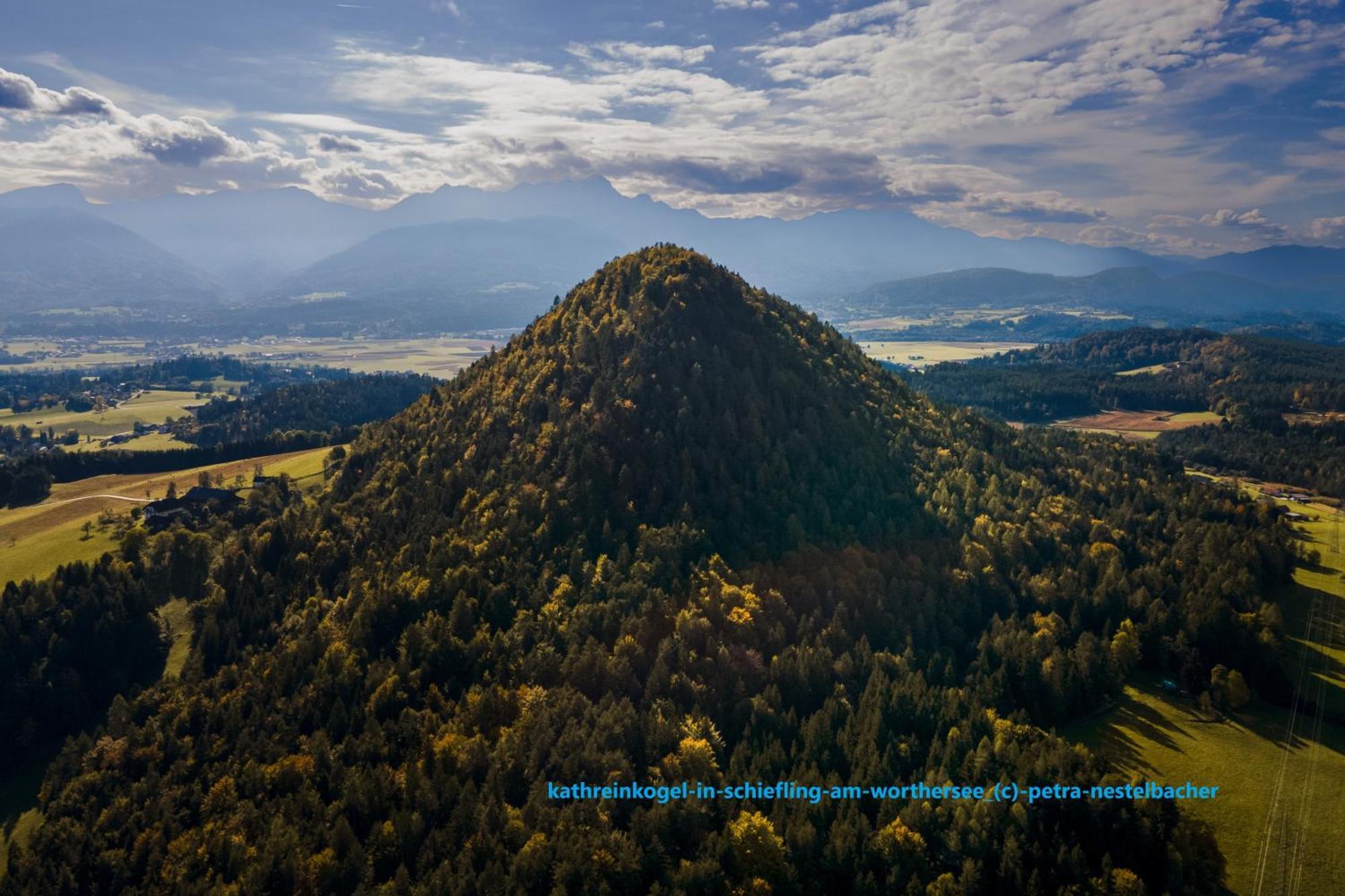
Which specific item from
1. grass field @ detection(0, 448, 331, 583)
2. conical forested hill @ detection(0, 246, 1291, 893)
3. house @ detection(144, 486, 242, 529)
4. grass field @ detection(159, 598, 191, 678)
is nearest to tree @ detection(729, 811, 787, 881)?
conical forested hill @ detection(0, 246, 1291, 893)

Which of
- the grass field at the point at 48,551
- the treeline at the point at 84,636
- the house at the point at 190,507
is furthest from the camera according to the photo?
the house at the point at 190,507

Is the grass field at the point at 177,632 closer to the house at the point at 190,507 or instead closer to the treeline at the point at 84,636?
the treeline at the point at 84,636

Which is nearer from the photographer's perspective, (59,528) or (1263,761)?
(1263,761)

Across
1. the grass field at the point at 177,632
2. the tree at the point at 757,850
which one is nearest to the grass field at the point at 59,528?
the grass field at the point at 177,632

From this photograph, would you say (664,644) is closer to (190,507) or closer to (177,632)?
(177,632)

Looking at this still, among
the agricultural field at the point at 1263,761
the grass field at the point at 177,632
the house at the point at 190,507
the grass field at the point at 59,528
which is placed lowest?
the grass field at the point at 177,632

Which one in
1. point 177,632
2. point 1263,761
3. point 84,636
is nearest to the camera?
point 1263,761

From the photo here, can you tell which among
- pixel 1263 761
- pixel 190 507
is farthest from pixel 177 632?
pixel 1263 761
